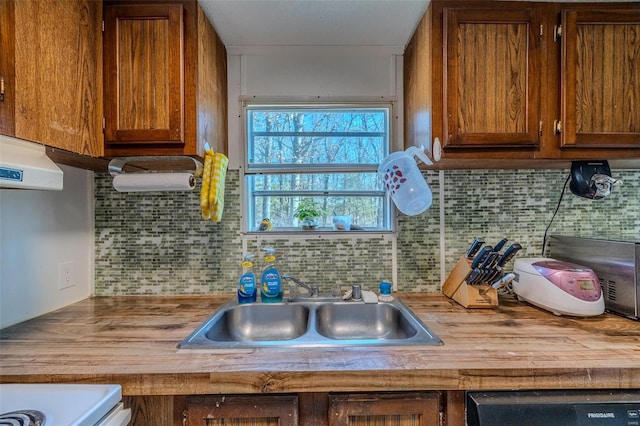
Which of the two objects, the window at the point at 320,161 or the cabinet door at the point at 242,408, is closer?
the cabinet door at the point at 242,408

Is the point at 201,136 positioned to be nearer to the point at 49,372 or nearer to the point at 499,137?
the point at 49,372

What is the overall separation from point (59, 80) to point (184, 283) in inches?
38.5

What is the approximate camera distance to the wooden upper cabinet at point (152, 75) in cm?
120

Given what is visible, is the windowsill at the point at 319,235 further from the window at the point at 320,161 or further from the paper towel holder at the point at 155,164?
the paper towel holder at the point at 155,164

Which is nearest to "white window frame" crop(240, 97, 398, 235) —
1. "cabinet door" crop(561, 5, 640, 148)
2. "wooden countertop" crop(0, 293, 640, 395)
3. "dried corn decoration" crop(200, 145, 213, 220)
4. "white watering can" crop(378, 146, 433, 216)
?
"white watering can" crop(378, 146, 433, 216)

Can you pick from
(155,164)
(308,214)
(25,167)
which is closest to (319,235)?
(308,214)

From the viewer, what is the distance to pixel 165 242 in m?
1.56

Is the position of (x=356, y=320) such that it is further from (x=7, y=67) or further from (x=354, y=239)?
(x=7, y=67)

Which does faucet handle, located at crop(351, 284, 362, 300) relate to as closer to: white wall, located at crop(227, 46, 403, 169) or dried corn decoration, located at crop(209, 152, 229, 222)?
dried corn decoration, located at crop(209, 152, 229, 222)

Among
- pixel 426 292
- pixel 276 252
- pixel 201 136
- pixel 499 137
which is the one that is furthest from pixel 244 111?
pixel 426 292

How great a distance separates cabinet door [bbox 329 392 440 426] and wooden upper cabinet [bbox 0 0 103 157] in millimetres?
1204

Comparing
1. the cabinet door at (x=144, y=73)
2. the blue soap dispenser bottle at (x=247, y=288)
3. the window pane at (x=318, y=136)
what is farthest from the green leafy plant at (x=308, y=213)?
the cabinet door at (x=144, y=73)

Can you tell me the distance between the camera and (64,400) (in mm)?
735

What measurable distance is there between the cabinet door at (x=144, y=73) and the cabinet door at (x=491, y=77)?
41.6 inches
